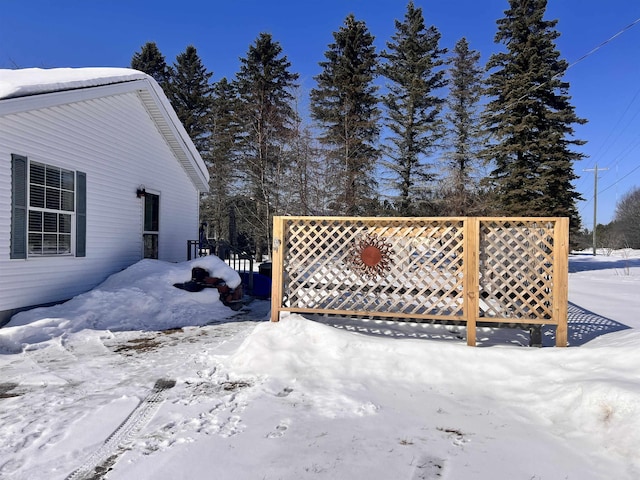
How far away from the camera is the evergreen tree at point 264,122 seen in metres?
19.9

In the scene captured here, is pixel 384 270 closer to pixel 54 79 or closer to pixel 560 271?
pixel 560 271

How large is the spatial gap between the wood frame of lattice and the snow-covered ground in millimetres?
522

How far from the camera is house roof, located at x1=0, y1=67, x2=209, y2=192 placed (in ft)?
17.7

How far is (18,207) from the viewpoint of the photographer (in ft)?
18.5

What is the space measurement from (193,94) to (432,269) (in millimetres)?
25712

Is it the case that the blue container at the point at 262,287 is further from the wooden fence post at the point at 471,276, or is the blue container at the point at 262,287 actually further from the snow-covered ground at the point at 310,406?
the wooden fence post at the point at 471,276

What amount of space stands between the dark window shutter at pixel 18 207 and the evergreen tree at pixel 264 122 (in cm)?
1342

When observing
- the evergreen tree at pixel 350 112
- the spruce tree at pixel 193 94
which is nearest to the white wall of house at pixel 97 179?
the evergreen tree at pixel 350 112

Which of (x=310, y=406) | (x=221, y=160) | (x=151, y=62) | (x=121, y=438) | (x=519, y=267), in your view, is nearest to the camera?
(x=121, y=438)

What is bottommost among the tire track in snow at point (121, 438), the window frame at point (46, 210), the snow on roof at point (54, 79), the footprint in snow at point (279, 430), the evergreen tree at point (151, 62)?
the tire track in snow at point (121, 438)

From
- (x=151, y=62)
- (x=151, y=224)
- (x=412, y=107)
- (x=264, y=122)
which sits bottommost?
(x=151, y=224)

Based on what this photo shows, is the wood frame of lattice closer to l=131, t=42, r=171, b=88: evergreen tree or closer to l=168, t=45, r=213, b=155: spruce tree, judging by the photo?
l=168, t=45, r=213, b=155: spruce tree

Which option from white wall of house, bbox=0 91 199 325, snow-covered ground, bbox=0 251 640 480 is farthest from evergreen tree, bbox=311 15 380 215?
snow-covered ground, bbox=0 251 640 480

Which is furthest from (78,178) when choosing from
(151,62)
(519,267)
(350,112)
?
(151,62)
